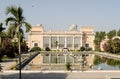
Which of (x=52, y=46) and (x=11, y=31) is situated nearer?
(x=11, y=31)

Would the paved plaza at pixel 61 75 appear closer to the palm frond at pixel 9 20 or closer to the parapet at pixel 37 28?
the palm frond at pixel 9 20

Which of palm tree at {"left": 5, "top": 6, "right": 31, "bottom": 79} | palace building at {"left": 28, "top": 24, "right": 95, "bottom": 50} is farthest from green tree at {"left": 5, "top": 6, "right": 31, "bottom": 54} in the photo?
palace building at {"left": 28, "top": 24, "right": 95, "bottom": 50}

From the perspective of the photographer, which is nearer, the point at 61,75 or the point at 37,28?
the point at 61,75

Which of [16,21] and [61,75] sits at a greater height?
[16,21]

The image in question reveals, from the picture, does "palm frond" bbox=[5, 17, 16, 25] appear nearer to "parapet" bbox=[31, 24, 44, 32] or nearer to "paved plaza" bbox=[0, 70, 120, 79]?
"paved plaza" bbox=[0, 70, 120, 79]

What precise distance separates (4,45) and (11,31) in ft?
86.1

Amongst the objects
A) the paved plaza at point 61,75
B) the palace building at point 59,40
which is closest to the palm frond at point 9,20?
the paved plaza at point 61,75

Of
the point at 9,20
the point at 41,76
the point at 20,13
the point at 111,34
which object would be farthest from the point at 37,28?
the point at 20,13

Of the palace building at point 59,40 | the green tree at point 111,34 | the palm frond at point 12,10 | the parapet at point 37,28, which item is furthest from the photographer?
the green tree at point 111,34

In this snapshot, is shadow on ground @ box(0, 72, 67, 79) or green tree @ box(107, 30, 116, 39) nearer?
shadow on ground @ box(0, 72, 67, 79)

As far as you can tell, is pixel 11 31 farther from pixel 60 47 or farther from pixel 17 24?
pixel 60 47

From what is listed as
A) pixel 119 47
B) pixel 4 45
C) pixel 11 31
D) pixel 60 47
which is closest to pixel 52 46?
pixel 60 47

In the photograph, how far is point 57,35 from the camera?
103 metres

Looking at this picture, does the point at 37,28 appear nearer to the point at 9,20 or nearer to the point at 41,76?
the point at 41,76
